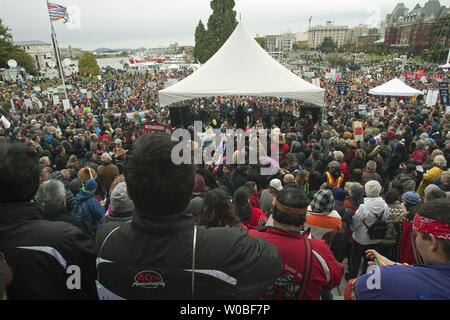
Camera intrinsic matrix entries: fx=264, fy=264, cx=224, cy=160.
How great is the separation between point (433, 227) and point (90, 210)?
11.4ft

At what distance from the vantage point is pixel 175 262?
3.25 feet

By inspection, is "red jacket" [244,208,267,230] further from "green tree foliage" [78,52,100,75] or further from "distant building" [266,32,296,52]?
"distant building" [266,32,296,52]

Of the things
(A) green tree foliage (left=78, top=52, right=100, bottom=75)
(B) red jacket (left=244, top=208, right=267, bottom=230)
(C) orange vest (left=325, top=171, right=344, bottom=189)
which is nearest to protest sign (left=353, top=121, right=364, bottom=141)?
(C) orange vest (left=325, top=171, right=344, bottom=189)

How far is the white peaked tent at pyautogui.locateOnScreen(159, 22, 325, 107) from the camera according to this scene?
7.22m

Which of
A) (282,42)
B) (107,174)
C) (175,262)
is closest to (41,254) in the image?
(175,262)

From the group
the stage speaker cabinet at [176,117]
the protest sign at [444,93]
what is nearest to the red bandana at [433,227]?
the stage speaker cabinet at [176,117]

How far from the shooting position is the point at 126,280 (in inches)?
40.6

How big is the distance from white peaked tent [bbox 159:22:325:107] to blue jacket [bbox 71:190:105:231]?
15.0 ft

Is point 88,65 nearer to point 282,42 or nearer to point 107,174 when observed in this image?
point 107,174

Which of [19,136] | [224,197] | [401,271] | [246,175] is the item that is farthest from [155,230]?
[19,136]

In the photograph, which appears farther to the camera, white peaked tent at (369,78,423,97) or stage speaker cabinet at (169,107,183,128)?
stage speaker cabinet at (169,107,183,128)

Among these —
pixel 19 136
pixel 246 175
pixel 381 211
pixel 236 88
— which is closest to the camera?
pixel 381 211
